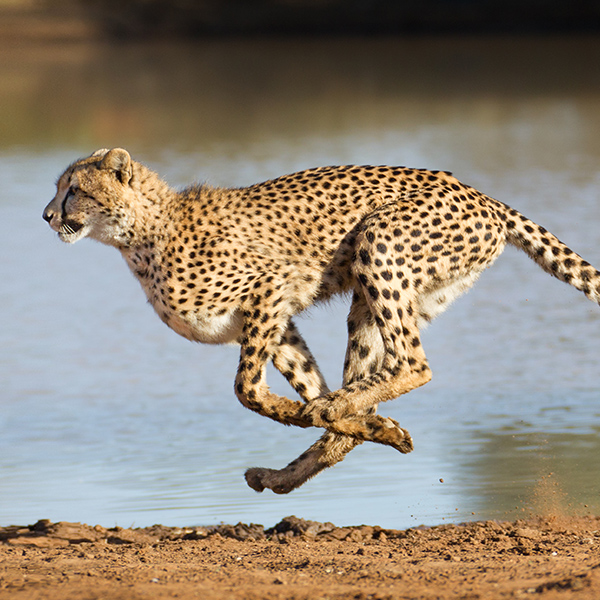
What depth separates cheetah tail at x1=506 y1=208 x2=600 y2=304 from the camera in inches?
202

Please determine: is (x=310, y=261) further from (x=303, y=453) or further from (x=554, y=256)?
(x=554, y=256)


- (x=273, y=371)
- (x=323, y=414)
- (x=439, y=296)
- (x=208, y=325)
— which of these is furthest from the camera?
(x=273, y=371)

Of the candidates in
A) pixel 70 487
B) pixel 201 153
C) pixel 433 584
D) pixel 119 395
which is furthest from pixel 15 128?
pixel 433 584

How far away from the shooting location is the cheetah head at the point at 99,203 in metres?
5.18

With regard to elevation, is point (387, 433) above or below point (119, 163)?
below

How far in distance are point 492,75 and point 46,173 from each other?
1045cm

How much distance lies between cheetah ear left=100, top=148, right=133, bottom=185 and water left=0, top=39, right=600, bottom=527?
1.10 meters

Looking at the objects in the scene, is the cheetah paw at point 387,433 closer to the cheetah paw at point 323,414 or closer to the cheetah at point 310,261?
the cheetah at point 310,261

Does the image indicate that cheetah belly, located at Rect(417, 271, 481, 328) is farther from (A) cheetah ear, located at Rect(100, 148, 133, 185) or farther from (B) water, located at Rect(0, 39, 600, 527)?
(A) cheetah ear, located at Rect(100, 148, 133, 185)

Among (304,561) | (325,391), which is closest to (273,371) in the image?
(325,391)

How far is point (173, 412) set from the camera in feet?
21.0

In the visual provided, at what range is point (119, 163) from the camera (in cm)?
521

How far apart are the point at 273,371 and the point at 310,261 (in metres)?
1.90

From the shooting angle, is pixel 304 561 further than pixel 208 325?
No
